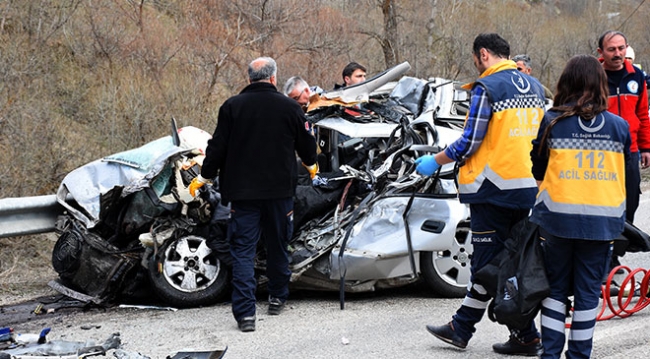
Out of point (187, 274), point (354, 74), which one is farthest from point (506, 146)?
point (354, 74)

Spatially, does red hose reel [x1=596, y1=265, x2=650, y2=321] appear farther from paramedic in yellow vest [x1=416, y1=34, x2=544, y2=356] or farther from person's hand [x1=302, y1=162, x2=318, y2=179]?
person's hand [x1=302, y1=162, x2=318, y2=179]

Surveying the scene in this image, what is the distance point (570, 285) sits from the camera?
4035 millimetres

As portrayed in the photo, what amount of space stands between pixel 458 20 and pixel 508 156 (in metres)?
19.4

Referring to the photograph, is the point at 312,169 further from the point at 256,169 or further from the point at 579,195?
the point at 579,195

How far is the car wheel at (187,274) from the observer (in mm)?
5797

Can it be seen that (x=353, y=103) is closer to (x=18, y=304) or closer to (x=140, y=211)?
(x=140, y=211)

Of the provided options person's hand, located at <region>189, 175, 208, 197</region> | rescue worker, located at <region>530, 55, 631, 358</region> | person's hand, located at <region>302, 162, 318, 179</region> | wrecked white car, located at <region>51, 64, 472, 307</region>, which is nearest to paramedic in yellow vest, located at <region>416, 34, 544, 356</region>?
rescue worker, located at <region>530, 55, 631, 358</region>

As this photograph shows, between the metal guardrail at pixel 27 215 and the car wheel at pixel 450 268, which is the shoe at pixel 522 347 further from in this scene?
the metal guardrail at pixel 27 215

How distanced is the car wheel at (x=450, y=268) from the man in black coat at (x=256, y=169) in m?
1.19

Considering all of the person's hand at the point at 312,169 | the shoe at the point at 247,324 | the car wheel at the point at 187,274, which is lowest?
the shoe at the point at 247,324

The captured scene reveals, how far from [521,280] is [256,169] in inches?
86.7

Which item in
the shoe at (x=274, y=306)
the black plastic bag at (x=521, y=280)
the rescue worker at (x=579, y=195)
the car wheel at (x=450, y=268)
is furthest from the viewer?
the car wheel at (x=450, y=268)

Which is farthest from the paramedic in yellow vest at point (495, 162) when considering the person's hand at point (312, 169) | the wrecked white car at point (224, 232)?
the person's hand at point (312, 169)

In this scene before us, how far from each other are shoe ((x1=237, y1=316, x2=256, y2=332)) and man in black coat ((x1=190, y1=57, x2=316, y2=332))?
0.04 metres
